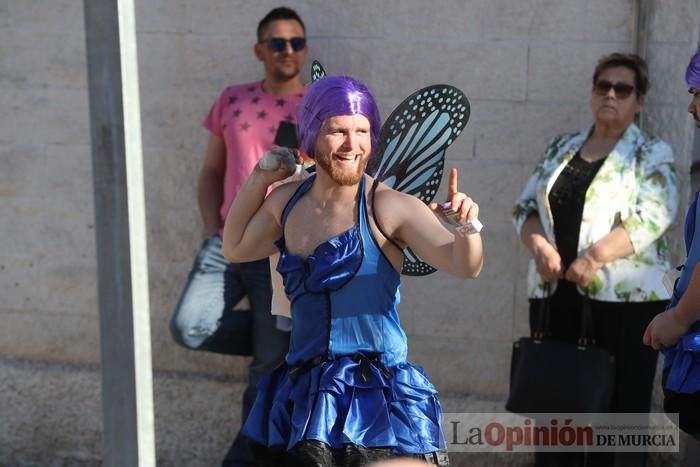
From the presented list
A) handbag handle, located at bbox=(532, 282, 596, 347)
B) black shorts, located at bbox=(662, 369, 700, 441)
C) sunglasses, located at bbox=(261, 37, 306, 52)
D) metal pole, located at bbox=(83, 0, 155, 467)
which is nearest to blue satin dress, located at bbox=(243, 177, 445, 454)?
metal pole, located at bbox=(83, 0, 155, 467)

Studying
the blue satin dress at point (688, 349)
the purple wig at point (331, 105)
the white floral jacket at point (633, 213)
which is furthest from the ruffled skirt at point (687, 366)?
the purple wig at point (331, 105)

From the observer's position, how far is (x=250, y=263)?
15.5ft

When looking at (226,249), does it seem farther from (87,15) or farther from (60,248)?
(60,248)

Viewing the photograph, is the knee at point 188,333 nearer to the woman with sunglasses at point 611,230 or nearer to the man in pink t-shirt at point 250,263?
the man in pink t-shirt at point 250,263

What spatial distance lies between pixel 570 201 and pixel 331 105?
59.3 inches

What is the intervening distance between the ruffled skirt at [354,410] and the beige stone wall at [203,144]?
73.3 inches

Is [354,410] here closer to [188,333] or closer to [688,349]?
[688,349]

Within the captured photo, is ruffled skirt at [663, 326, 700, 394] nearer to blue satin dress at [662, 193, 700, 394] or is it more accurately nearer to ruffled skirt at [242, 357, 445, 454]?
blue satin dress at [662, 193, 700, 394]

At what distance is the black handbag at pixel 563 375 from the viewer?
13.6ft

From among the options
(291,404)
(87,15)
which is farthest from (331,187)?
(87,15)

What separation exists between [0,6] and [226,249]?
2.48m

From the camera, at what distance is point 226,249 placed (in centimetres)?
337

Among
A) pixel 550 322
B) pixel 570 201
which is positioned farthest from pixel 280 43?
pixel 550 322

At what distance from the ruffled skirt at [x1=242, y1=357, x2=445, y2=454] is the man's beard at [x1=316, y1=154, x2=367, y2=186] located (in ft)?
1.57
